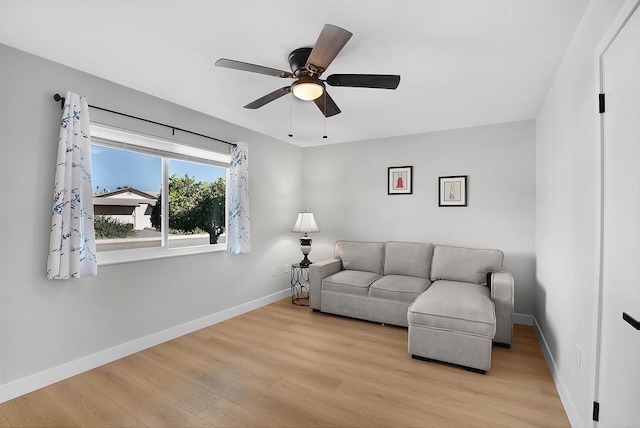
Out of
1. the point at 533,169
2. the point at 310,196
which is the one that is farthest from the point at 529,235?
the point at 310,196

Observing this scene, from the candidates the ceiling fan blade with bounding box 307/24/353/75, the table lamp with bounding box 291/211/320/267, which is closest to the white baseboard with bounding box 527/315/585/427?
the ceiling fan blade with bounding box 307/24/353/75

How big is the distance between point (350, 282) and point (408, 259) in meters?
0.87

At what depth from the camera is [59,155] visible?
7.64 ft

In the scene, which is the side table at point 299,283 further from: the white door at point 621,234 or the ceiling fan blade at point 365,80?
the white door at point 621,234

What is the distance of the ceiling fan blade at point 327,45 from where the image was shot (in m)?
1.62

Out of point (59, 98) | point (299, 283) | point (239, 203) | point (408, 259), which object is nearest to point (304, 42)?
point (59, 98)

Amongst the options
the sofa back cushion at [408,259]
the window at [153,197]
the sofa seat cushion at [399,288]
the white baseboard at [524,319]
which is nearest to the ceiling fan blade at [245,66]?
the window at [153,197]

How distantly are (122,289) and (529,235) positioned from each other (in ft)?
14.7

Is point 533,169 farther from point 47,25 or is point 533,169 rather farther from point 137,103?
point 47,25

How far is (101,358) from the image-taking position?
2625 millimetres

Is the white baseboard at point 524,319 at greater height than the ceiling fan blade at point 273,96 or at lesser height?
lesser

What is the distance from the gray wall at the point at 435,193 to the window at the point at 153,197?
1.82 metres

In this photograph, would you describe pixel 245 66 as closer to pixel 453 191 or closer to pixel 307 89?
pixel 307 89

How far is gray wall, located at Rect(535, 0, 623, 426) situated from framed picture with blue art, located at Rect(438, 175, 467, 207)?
118cm
